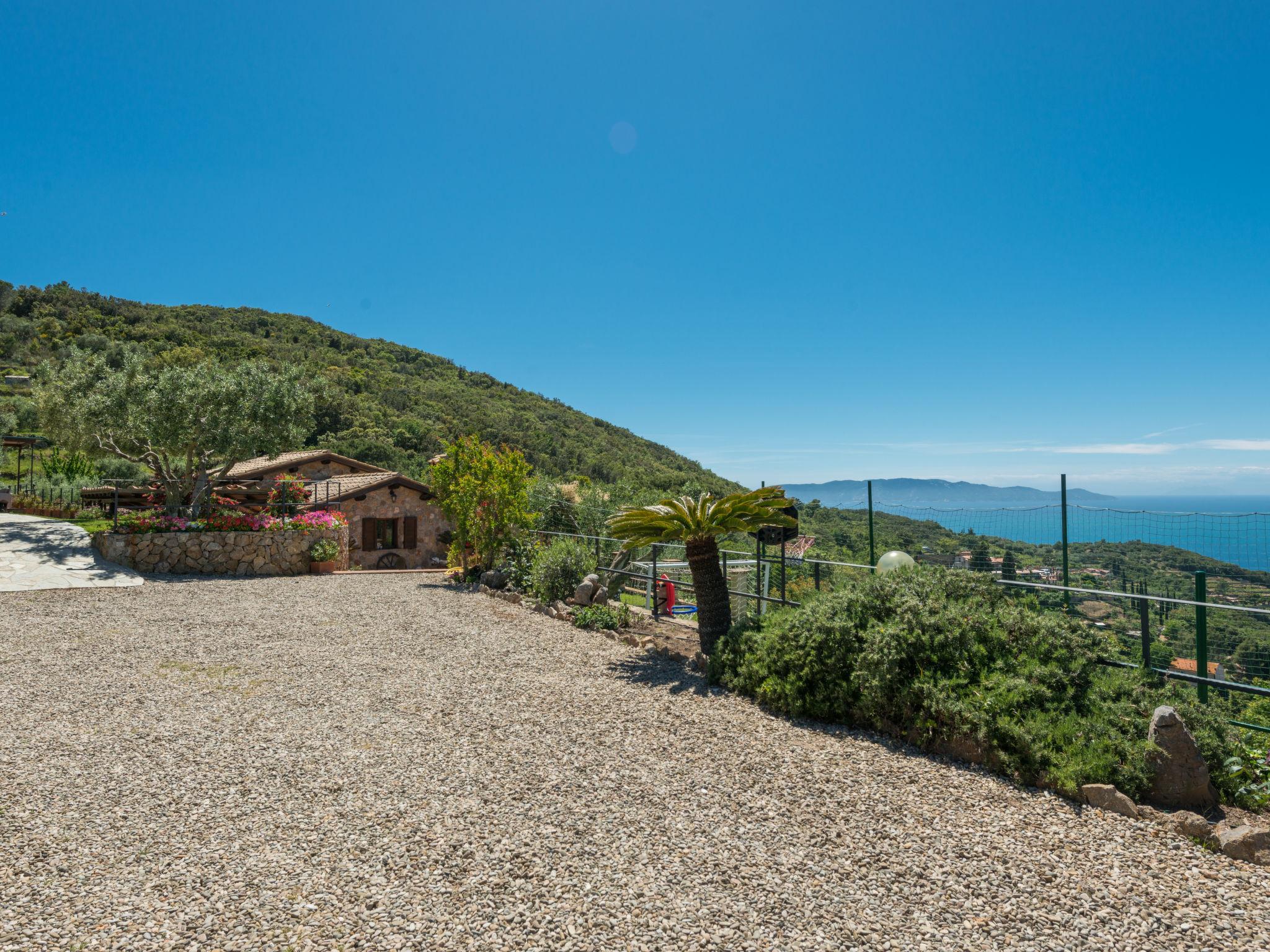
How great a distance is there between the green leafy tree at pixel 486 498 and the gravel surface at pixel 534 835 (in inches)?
272

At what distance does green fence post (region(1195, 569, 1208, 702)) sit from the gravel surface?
6.03ft

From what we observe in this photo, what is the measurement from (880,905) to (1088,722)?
2255mm

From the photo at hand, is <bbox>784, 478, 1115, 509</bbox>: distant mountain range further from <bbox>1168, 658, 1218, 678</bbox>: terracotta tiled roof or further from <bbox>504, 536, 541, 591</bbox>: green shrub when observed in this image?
<bbox>504, 536, 541, 591</bbox>: green shrub

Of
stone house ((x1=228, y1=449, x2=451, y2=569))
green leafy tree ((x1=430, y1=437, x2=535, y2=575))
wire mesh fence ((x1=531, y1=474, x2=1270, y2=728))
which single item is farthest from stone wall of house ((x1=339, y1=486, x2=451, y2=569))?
wire mesh fence ((x1=531, y1=474, x2=1270, y2=728))

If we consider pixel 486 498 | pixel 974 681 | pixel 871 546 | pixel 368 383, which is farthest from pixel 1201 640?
pixel 368 383

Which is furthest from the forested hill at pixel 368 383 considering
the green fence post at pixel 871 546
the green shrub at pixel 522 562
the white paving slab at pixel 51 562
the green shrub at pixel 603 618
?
the green fence post at pixel 871 546

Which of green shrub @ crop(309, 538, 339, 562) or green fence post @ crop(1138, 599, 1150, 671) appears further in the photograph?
green shrub @ crop(309, 538, 339, 562)

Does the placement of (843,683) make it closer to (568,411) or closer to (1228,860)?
(1228,860)

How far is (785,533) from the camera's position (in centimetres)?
754

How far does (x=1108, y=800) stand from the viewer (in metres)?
3.91

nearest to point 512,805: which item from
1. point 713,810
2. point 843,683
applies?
point 713,810

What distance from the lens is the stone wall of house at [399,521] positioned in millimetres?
21875

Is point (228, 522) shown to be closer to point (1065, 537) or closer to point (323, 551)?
point (323, 551)

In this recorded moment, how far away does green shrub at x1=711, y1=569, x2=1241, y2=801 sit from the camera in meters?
4.22
